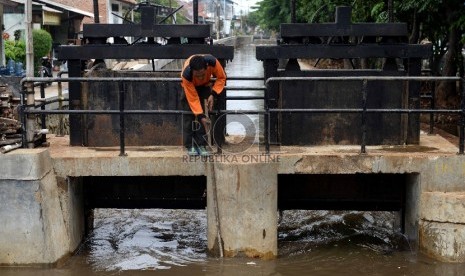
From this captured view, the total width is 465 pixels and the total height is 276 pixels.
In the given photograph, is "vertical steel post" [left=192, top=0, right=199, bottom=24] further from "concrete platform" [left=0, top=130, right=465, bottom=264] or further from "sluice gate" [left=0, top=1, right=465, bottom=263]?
"concrete platform" [left=0, top=130, right=465, bottom=264]

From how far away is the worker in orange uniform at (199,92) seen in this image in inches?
276

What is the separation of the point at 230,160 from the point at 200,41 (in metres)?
1.61

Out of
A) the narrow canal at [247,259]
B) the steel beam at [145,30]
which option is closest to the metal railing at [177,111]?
the steel beam at [145,30]

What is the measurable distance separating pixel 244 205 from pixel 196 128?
0.99 m

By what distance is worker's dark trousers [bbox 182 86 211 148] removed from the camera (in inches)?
286

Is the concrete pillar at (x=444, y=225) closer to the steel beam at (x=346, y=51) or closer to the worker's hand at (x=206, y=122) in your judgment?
the steel beam at (x=346, y=51)

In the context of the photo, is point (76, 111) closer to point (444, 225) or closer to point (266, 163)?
point (266, 163)

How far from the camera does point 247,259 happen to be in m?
7.07

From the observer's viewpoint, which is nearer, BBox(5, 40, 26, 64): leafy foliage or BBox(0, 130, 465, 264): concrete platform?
BBox(0, 130, 465, 264): concrete platform

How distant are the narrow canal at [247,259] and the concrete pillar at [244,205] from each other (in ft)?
0.58

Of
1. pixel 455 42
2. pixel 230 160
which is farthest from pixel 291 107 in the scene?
pixel 455 42

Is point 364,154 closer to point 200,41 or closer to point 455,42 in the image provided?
point 200,41

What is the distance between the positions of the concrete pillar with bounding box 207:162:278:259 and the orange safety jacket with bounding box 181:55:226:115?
66 cm

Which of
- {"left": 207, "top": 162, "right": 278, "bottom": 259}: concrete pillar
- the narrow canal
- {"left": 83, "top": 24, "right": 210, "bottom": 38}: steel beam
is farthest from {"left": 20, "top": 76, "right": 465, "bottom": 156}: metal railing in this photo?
the narrow canal
